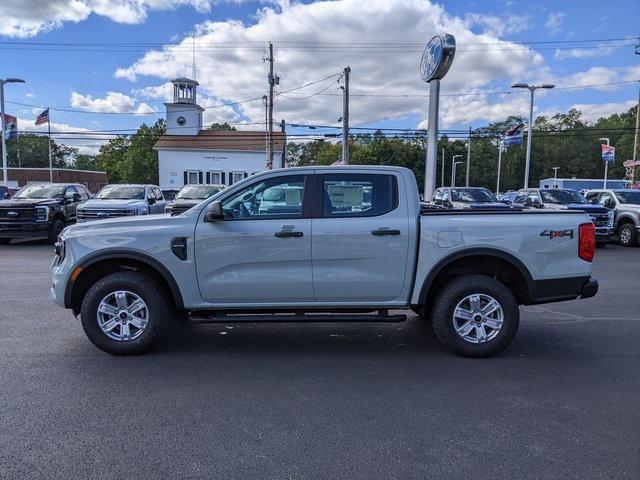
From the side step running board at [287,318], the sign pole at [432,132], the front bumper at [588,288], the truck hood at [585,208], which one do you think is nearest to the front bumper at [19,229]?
the side step running board at [287,318]

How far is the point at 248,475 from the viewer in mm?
2951

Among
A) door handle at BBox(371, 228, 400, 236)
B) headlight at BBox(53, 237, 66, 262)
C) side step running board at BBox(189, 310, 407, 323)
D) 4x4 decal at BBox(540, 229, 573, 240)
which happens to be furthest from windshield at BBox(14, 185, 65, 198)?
4x4 decal at BBox(540, 229, 573, 240)

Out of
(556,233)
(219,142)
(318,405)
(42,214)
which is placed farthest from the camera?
(219,142)

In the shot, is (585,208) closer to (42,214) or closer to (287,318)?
(287,318)

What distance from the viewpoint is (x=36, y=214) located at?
14391mm

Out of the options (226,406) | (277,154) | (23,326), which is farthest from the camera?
(277,154)

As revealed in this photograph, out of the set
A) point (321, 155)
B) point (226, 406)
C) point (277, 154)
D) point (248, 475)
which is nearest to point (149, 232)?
point (226, 406)

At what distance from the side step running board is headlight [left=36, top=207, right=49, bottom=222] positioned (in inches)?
460

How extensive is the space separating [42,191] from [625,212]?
19252mm

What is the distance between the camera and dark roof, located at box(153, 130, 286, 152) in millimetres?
49781

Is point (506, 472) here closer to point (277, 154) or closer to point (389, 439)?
point (389, 439)

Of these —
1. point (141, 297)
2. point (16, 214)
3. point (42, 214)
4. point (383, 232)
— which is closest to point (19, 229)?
point (16, 214)

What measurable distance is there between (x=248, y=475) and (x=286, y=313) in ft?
7.88

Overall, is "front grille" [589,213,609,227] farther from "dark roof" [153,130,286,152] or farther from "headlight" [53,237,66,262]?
"dark roof" [153,130,286,152]
